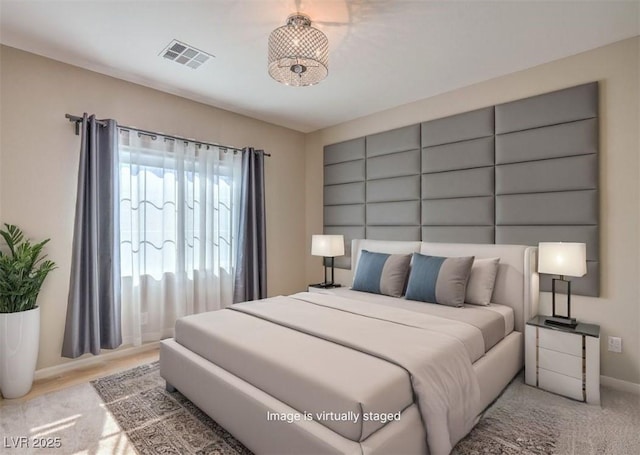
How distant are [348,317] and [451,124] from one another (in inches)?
90.0

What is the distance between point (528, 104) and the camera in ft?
9.33

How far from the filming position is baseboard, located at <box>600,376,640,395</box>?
7.87ft

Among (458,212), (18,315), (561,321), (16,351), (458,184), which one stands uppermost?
(458,184)

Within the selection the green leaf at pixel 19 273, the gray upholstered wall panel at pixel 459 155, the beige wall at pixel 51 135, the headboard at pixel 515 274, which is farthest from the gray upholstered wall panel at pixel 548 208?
the green leaf at pixel 19 273

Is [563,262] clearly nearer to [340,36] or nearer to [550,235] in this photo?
[550,235]

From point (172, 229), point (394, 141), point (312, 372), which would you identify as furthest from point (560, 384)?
point (172, 229)

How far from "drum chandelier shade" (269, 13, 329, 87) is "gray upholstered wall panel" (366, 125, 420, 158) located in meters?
1.68

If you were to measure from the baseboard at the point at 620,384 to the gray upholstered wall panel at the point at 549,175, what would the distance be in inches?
58.3

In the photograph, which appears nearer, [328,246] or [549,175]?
[549,175]

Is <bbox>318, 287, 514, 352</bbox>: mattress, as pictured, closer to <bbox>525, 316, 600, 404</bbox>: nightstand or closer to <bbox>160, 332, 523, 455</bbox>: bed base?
<bbox>160, 332, 523, 455</bbox>: bed base

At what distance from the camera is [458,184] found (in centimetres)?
327

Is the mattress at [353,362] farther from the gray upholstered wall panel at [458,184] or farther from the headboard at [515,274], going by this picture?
the gray upholstered wall panel at [458,184]

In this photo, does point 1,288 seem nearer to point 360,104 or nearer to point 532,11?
point 360,104

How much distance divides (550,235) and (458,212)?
0.80 meters
